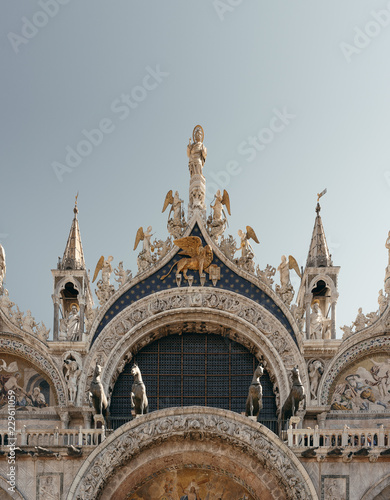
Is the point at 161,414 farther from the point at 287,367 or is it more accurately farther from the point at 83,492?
the point at 287,367

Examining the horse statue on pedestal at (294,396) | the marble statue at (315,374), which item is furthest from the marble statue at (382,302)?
the horse statue on pedestal at (294,396)

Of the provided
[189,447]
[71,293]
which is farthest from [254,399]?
[71,293]

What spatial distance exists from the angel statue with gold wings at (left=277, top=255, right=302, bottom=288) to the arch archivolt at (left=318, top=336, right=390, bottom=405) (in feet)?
6.96

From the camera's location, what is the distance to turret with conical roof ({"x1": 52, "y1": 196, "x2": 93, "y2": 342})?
23327mm

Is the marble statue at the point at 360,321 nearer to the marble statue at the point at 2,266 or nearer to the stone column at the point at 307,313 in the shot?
the stone column at the point at 307,313

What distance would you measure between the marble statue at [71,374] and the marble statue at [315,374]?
5158 millimetres

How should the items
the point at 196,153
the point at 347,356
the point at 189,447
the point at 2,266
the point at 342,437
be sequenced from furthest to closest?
1. the point at 196,153
2. the point at 2,266
3. the point at 347,356
4. the point at 189,447
5. the point at 342,437

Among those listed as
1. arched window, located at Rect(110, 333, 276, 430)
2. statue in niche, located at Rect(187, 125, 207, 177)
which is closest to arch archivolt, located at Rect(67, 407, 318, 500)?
arched window, located at Rect(110, 333, 276, 430)

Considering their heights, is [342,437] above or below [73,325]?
below

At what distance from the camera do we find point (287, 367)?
22625mm

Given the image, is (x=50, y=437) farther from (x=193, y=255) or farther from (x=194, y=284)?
(x=193, y=255)

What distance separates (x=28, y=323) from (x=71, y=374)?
1.61m

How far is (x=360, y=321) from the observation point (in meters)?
23.0

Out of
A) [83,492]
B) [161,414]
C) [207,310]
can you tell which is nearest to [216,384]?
[207,310]
